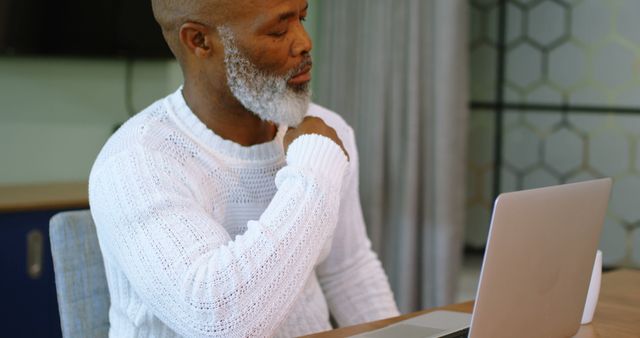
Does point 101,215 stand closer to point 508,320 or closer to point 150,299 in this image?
→ point 150,299

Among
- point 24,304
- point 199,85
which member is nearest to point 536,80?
point 24,304

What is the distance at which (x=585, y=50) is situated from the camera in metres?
3.75

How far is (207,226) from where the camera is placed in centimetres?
148

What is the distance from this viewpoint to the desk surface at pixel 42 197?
292cm

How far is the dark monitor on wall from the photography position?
324 centimetres

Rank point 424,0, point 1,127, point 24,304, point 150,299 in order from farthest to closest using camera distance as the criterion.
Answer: point 424,0 < point 1,127 < point 24,304 < point 150,299

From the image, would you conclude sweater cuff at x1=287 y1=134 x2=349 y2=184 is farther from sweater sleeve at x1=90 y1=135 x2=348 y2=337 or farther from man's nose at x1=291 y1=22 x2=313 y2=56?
man's nose at x1=291 y1=22 x2=313 y2=56

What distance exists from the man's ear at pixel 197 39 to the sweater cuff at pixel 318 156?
23 cm

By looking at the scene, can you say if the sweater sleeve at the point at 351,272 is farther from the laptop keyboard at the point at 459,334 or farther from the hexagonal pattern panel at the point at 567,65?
the hexagonal pattern panel at the point at 567,65

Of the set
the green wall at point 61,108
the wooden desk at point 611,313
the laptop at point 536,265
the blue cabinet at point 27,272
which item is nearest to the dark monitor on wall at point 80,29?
the green wall at point 61,108

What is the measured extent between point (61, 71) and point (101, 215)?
2.01 meters

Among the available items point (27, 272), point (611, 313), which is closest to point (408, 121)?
point (27, 272)

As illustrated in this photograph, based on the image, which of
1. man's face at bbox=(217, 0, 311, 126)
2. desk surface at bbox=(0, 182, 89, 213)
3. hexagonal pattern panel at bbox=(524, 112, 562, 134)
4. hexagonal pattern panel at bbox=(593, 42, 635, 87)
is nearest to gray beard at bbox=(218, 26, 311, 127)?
man's face at bbox=(217, 0, 311, 126)

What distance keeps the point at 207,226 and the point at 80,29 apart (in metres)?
2.09
